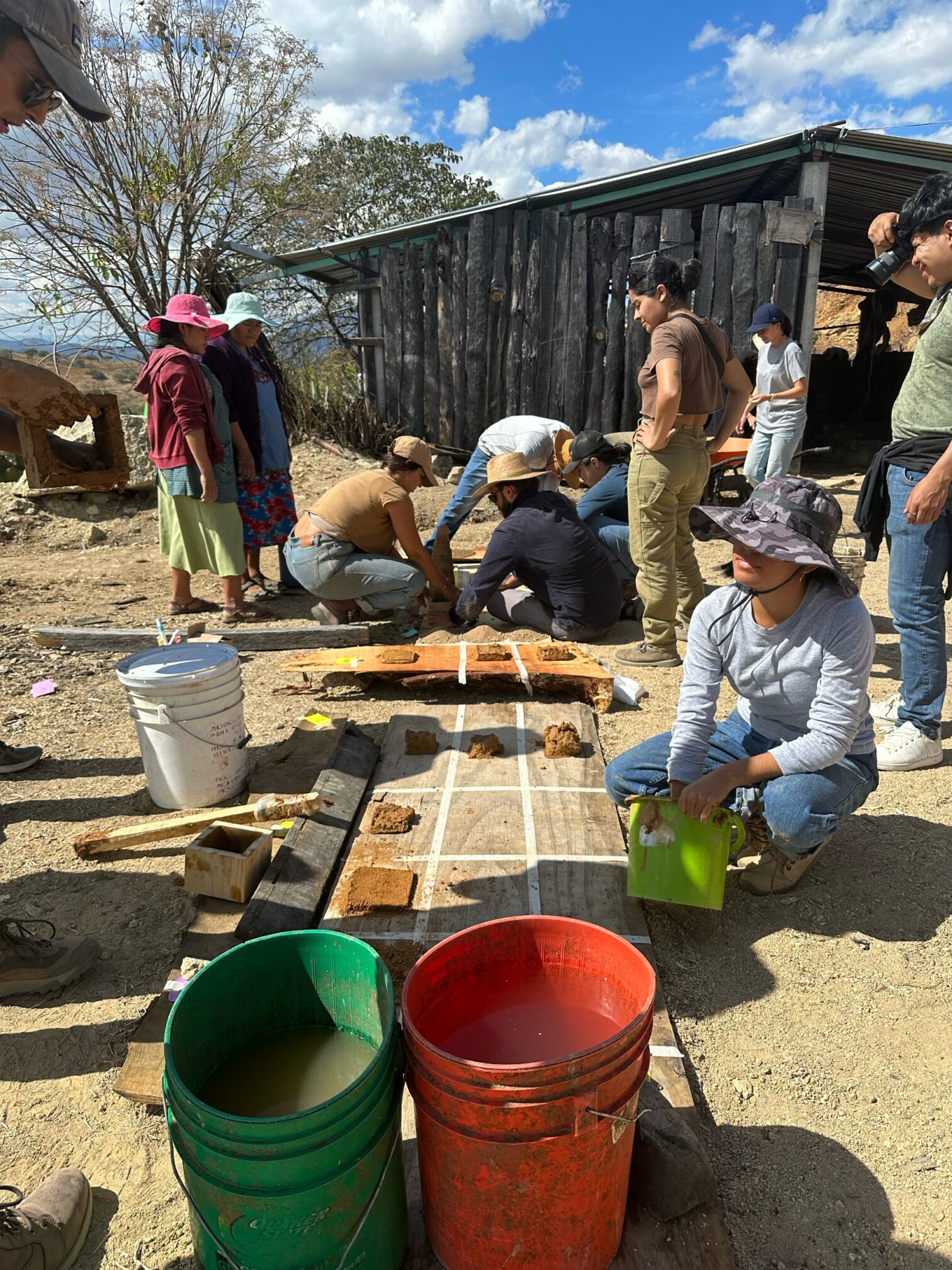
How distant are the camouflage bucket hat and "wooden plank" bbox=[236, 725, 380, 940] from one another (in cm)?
170

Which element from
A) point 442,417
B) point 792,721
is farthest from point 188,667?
point 442,417

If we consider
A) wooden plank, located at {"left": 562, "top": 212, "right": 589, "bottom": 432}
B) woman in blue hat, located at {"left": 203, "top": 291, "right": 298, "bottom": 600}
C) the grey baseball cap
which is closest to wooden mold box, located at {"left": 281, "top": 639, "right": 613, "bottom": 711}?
woman in blue hat, located at {"left": 203, "top": 291, "right": 298, "bottom": 600}

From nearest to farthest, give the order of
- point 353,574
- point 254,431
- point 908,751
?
point 908,751
point 353,574
point 254,431

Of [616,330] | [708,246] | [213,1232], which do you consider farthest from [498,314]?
[213,1232]

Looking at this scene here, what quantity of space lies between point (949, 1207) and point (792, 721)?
4.25 feet

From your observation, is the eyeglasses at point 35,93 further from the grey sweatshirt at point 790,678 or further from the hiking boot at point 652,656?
the hiking boot at point 652,656

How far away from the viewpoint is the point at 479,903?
264 centimetres

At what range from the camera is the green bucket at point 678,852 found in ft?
8.02

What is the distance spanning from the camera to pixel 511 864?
2842 mm

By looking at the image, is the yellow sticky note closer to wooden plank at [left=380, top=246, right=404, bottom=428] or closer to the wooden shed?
the wooden shed

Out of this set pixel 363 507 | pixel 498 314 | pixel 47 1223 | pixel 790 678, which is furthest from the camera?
pixel 498 314

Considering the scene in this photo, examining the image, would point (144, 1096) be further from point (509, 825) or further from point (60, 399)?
point (60, 399)

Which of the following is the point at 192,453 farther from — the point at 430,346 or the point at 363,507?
the point at 430,346

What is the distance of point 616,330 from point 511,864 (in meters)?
7.40
